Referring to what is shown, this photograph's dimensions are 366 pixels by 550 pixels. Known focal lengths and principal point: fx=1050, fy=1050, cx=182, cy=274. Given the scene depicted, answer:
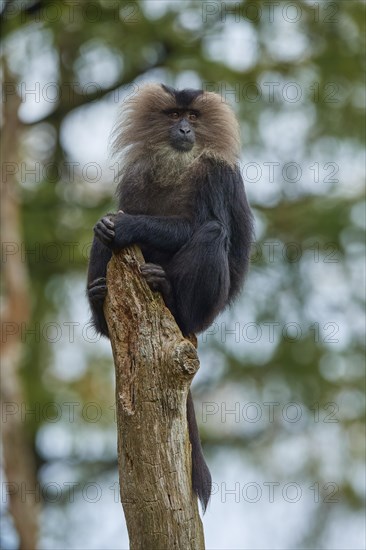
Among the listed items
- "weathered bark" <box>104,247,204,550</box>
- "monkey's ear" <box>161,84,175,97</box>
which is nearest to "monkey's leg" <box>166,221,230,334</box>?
"weathered bark" <box>104,247,204,550</box>

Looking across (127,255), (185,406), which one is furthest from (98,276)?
(185,406)

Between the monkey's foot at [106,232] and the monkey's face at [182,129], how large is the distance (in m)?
1.20

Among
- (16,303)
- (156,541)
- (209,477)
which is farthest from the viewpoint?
(16,303)

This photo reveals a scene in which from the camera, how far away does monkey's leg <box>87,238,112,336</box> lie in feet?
25.5

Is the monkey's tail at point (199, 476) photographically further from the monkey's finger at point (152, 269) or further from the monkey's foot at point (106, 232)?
the monkey's foot at point (106, 232)

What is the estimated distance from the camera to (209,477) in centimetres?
691

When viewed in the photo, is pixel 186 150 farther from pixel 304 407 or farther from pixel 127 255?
pixel 304 407

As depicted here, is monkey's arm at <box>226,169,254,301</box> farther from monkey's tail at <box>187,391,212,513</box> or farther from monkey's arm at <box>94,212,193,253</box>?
monkey's tail at <box>187,391,212,513</box>

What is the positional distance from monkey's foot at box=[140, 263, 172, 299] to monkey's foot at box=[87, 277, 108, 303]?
44 cm

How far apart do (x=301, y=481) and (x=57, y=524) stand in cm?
473

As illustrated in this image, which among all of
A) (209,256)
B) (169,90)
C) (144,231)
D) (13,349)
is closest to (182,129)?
(169,90)

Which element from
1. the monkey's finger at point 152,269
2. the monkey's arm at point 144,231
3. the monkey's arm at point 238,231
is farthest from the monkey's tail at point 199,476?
the monkey's arm at point 238,231

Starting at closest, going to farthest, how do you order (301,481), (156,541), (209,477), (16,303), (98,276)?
1. (156,541)
2. (209,477)
3. (98,276)
4. (16,303)
5. (301,481)

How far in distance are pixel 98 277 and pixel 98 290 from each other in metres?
A: 0.36
